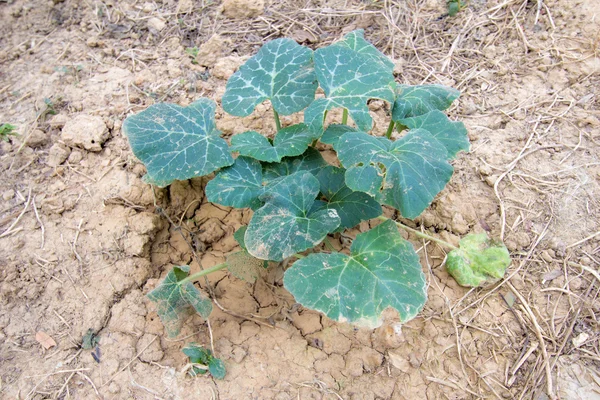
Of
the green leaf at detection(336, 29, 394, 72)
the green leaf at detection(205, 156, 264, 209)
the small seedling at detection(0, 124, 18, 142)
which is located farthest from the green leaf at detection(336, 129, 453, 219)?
the small seedling at detection(0, 124, 18, 142)

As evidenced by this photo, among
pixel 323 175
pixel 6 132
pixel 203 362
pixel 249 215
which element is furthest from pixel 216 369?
pixel 6 132

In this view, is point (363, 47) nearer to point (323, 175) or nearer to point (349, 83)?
point (349, 83)

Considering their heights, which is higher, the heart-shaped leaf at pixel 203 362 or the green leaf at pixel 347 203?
the green leaf at pixel 347 203

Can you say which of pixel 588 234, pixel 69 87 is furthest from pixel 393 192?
pixel 69 87

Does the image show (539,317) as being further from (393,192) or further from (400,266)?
(393,192)

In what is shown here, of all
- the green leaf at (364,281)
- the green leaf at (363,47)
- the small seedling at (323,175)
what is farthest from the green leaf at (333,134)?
the green leaf at (364,281)

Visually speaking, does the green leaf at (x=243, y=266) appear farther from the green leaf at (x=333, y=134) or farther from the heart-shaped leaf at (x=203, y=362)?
the green leaf at (x=333, y=134)
